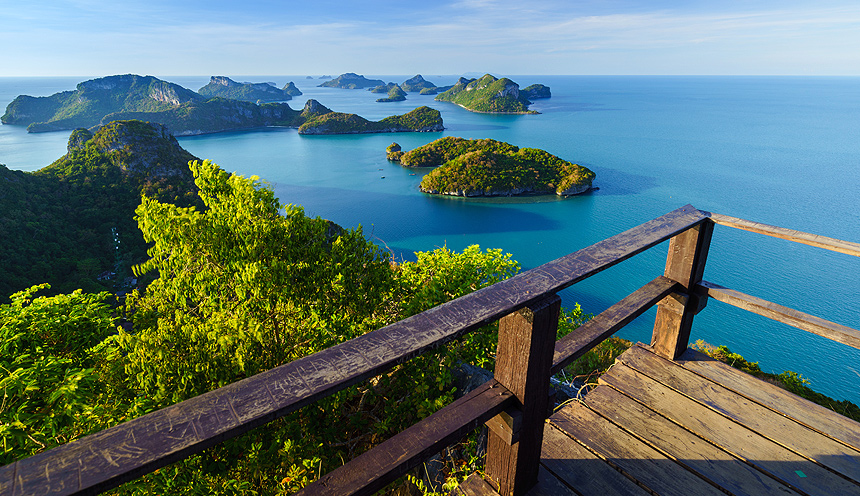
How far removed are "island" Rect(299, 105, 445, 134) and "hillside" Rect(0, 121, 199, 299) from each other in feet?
189

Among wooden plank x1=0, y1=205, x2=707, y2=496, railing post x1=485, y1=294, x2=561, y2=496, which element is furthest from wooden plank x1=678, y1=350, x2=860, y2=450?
wooden plank x1=0, y1=205, x2=707, y2=496

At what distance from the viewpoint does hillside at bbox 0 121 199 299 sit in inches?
1526

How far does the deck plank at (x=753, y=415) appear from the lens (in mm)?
2207

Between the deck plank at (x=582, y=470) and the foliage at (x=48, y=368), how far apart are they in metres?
3.77

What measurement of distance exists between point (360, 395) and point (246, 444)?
1.50 m

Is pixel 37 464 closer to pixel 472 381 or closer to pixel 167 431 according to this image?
pixel 167 431

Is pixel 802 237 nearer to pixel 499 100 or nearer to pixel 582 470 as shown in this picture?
pixel 582 470

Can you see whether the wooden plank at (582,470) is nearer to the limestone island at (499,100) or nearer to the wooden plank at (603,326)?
the wooden plank at (603,326)

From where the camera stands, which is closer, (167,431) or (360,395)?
(167,431)

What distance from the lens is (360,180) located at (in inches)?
2781

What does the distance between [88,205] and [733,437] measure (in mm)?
64748

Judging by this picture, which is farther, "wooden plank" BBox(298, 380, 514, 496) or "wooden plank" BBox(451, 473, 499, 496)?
"wooden plank" BBox(451, 473, 499, 496)

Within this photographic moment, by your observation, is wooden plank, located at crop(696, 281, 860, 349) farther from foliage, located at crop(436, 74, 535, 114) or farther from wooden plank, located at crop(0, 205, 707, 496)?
foliage, located at crop(436, 74, 535, 114)

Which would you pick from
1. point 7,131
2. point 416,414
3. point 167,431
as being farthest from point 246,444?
point 7,131
